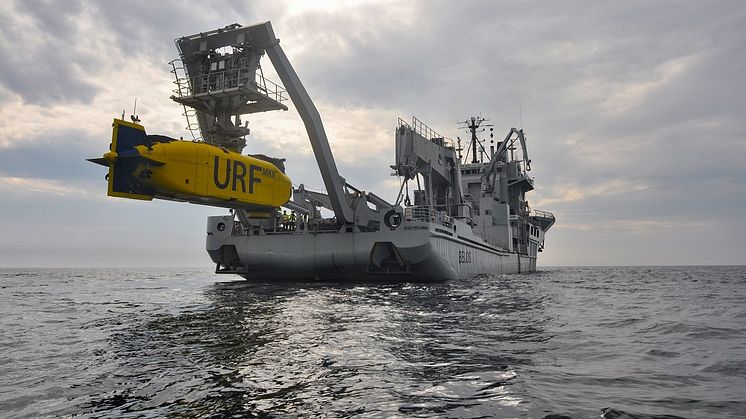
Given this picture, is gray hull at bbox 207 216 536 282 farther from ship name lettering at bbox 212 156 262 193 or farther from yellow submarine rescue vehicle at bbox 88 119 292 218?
yellow submarine rescue vehicle at bbox 88 119 292 218

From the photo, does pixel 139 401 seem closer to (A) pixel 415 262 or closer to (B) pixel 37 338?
(B) pixel 37 338

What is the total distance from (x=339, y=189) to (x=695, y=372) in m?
18.9

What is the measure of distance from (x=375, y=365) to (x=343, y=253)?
686 inches

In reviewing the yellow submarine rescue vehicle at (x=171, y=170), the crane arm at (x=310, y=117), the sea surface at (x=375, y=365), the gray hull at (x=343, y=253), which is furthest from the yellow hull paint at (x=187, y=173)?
the gray hull at (x=343, y=253)

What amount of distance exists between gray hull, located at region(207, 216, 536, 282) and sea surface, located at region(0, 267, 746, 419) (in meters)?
11.7

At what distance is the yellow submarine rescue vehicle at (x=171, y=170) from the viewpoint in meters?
11.4

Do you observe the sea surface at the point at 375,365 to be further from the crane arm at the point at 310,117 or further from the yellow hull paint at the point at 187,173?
the crane arm at the point at 310,117

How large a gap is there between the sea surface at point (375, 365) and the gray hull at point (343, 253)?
11.7m

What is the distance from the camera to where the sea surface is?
402 centimetres

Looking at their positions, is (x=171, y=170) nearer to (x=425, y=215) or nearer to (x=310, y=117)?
(x=310, y=117)

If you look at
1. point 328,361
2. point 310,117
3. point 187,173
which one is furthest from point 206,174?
point 310,117

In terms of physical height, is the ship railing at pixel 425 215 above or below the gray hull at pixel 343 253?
above

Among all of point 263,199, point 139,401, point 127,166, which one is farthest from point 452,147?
point 139,401

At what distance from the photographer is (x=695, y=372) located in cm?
532
